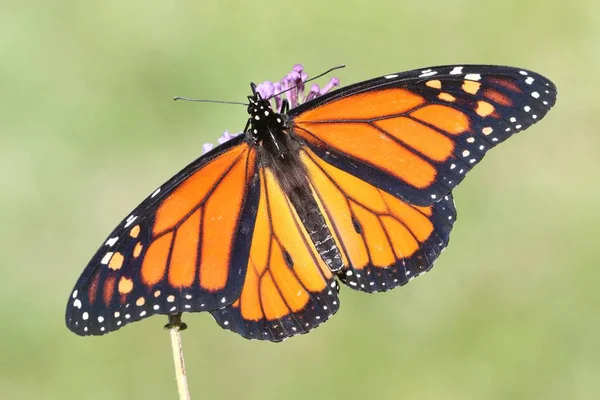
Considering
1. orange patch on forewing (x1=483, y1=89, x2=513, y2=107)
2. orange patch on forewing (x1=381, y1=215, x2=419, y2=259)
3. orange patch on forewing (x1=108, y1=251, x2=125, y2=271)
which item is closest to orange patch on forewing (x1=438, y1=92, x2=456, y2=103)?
orange patch on forewing (x1=483, y1=89, x2=513, y2=107)

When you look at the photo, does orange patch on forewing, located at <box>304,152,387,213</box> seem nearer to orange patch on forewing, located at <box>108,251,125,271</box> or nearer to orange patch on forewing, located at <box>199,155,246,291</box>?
orange patch on forewing, located at <box>199,155,246,291</box>

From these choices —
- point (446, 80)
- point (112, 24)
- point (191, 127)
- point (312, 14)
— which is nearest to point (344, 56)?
point (312, 14)

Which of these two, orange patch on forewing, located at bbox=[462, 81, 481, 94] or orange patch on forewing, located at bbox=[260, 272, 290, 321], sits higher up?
orange patch on forewing, located at bbox=[462, 81, 481, 94]

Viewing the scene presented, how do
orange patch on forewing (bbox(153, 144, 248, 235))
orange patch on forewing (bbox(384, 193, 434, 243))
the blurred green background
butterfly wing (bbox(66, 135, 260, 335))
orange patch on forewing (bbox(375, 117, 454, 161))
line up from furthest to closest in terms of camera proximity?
the blurred green background → orange patch on forewing (bbox(384, 193, 434, 243)) → orange patch on forewing (bbox(375, 117, 454, 161)) → orange patch on forewing (bbox(153, 144, 248, 235)) → butterfly wing (bbox(66, 135, 260, 335))

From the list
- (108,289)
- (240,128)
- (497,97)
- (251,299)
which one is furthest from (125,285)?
(240,128)

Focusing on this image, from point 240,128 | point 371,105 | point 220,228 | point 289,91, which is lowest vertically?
point 220,228

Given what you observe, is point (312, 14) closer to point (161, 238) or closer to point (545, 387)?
point (545, 387)

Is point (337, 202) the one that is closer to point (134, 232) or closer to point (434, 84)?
point (434, 84)

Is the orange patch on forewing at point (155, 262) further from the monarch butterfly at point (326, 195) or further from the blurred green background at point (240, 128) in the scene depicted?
the blurred green background at point (240, 128)
